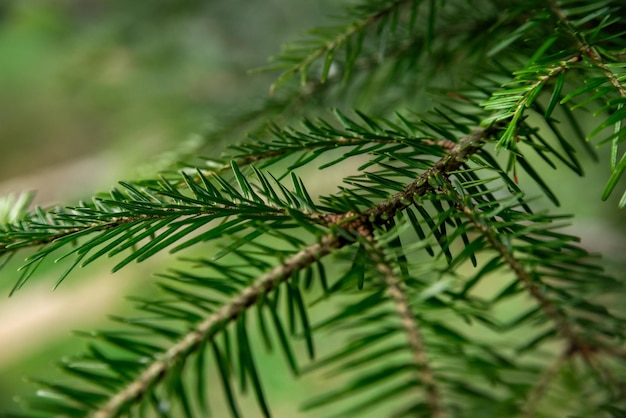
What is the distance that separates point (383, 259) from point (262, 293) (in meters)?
0.08

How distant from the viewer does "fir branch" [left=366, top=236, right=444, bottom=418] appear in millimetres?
274

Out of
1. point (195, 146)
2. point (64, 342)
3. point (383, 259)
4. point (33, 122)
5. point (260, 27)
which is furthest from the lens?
point (33, 122)

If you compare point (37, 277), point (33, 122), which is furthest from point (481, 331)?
point (33, 122)

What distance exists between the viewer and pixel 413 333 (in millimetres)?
279

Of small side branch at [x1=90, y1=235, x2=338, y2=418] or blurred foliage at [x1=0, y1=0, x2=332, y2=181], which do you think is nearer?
small side branch at [x1=90, y1=235, x2=338, y2=418]

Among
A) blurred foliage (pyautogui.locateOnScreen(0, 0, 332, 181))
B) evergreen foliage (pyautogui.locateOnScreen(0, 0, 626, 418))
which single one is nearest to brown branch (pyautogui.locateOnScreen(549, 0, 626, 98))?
evergreen foliage (pyautogui.locateOnScreen(0, 0, 626, 418))

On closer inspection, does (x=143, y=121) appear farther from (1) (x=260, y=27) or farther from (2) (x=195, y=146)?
(2) (x=195, y=146)

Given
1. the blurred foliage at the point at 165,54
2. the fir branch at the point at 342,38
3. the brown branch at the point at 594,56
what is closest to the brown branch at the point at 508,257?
the brown branch at the point at 594,56

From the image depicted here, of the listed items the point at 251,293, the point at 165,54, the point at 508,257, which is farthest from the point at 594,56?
the point at 165,54

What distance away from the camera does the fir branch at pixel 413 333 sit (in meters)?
0.27

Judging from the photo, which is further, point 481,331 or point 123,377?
point 481,331

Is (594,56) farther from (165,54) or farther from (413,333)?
(165,54)

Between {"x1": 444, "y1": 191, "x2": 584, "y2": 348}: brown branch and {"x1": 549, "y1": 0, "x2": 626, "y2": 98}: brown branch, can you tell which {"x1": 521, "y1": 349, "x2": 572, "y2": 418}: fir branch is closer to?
{"x1": 444, "y1": 191, "x2": 584, "y2": 348}: brown branch

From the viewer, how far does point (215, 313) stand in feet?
1.12
